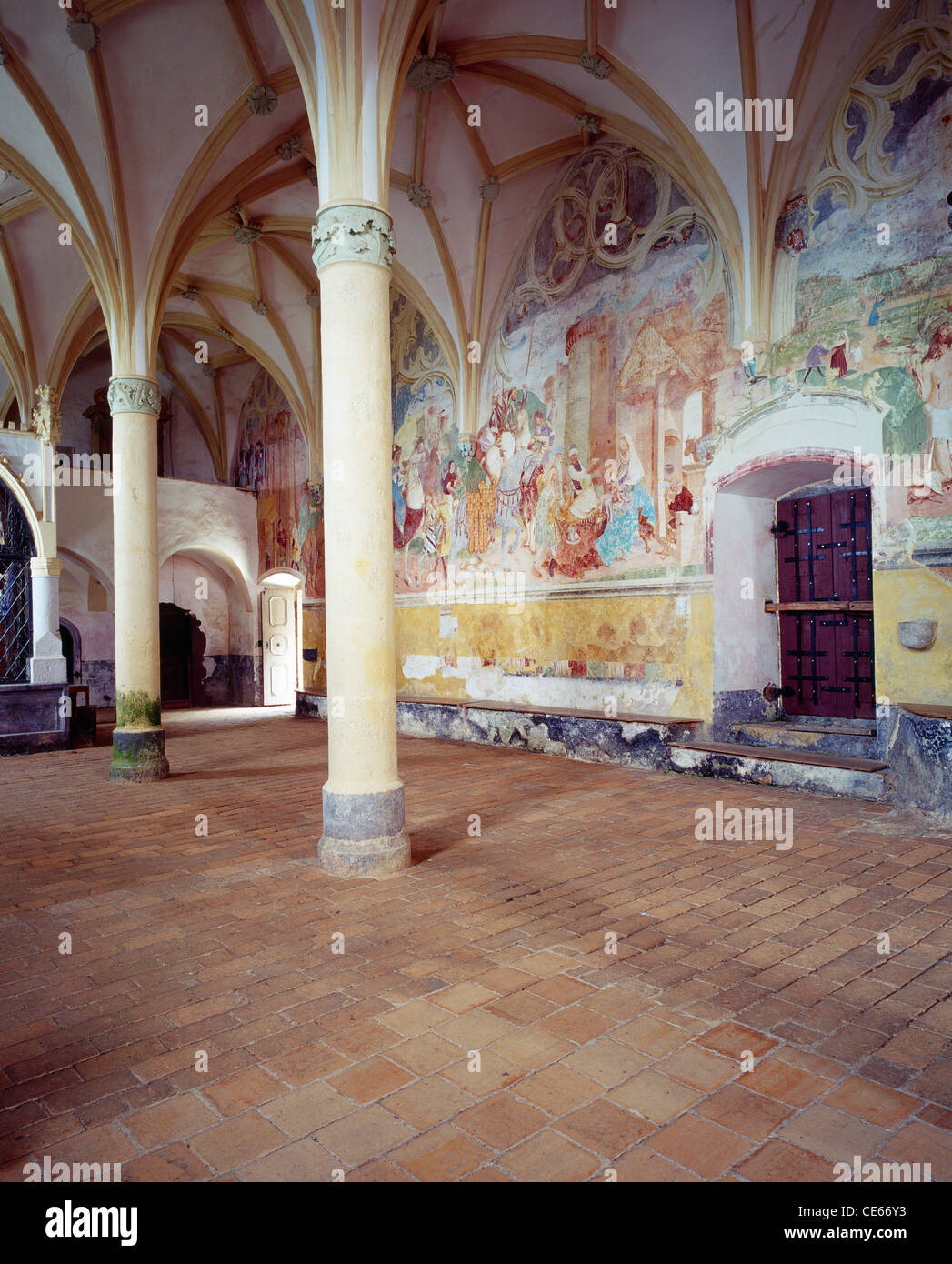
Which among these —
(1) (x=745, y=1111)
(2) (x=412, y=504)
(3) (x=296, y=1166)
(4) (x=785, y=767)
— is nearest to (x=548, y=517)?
(2) (x=412, y=504)

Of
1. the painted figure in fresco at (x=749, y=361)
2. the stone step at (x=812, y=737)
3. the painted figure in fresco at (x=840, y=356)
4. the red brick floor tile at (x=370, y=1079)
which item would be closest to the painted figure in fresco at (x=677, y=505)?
the painted figure in fresco at (x=749, y=361)

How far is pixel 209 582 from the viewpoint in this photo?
68.2ft

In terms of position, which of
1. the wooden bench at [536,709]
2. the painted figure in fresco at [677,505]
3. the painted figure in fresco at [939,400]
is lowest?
the wooden bench at [536,709]

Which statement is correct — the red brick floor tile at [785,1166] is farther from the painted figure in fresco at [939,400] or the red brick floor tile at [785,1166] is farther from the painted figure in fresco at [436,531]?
the painted figure in fresco at [436,531]

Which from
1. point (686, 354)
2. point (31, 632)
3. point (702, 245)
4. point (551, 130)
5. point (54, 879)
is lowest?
point (54, 879)

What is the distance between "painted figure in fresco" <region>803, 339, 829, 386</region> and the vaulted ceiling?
70 centimetres

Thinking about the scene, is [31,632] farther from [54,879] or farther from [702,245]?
[702,245]

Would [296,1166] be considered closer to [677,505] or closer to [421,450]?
[677,505]

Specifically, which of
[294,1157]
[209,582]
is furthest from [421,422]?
[294,1157]

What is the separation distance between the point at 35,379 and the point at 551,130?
32.3 ft

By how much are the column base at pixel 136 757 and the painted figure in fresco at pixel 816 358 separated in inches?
318

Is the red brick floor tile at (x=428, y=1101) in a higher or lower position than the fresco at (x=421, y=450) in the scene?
lower

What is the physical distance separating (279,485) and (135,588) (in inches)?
380

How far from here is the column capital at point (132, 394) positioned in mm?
9102
